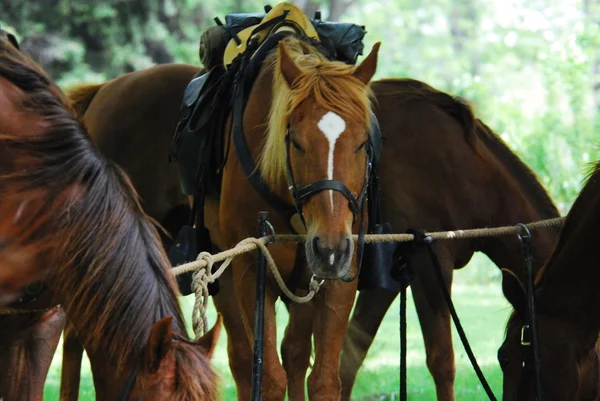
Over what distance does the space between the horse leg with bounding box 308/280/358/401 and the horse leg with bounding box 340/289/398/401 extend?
174 cm

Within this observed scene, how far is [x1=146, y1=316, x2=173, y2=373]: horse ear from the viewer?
279 cm

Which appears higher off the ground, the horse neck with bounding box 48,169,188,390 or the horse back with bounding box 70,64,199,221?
the horse back with bounding box 70,64,199,221

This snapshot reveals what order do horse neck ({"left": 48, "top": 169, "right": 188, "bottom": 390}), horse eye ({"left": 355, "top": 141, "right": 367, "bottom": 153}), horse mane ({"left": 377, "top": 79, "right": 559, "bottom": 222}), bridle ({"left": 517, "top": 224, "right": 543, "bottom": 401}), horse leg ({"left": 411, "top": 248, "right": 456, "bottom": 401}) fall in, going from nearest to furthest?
horse neck ({"left": 48, "top": 169, "right": 188, "bottom": 390}), horse eye ({"left": 355, "top": 141, "right": 367, "bottom": 153}), bridle ({"left": 517, "top": 224, "right": 543, "bottom": 401}), horse leg ({"left": 411, "top": 248, "right": 456, "bottom": 401}), horse mane ({"left": 377, "top": 79, "right": 559, "bottom": 222})

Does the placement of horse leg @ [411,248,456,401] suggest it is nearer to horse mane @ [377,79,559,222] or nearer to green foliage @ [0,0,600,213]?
horse mane @ [377,79,559,222]

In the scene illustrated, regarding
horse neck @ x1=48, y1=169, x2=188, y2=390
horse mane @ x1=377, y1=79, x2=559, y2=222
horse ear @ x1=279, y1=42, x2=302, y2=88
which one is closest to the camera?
horse neck @ x1=48, y1=169, x2=188, y2=390

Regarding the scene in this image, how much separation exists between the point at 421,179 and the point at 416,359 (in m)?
3.66

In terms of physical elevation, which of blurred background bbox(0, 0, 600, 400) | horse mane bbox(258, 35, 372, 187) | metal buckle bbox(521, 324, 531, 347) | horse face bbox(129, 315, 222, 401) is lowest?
horse face bbox(129, 315, 222, 401)

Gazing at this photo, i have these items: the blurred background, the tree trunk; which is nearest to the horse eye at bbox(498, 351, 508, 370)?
the blurred background

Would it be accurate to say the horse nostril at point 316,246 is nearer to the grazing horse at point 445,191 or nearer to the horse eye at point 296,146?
the horse eye at point 296,146

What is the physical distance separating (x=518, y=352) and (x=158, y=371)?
2386 mm

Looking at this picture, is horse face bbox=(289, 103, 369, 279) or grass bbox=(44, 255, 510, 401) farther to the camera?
grass bbox=(44, 255, 510, 401)

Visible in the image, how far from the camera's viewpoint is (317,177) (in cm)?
406

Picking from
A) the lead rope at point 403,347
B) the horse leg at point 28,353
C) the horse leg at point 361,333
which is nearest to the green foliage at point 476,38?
the horse leg at point 361,333

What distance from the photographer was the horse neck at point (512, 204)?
6.01 metres
